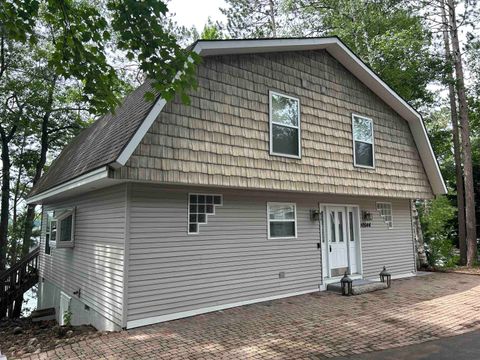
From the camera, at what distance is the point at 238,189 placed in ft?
24.7

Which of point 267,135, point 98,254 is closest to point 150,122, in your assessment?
point 267,135

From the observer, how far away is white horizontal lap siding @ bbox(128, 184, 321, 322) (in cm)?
616

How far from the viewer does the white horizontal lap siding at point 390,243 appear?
1011cm

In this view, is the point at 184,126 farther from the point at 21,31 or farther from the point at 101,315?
the point at 101,315

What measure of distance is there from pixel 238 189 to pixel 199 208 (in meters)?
1.02

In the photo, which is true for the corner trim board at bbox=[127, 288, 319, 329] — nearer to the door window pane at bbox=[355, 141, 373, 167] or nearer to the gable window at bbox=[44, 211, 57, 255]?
the door window pane at bbox=[355, 141, 373, 167]

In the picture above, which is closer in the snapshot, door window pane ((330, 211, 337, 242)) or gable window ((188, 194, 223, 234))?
gable window ((188, 194, 223, 234))

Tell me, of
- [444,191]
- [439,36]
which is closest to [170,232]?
[444,191]

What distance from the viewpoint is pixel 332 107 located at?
29.8 ft

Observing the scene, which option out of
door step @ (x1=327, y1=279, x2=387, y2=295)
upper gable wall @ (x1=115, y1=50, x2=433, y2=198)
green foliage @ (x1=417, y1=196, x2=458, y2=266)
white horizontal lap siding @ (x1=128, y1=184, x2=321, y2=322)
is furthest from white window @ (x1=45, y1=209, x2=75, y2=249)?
green foliage @ (x1=417, y1=196, x2=458, y2=266)

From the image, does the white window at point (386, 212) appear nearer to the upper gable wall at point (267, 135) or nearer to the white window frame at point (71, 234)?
the upper gable wall at point (267, 135)

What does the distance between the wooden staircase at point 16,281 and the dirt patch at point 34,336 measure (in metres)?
0.88

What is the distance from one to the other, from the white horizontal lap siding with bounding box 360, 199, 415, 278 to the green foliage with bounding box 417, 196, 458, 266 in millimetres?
2609

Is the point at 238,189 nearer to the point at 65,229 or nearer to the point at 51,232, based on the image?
the point at 65,229
